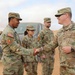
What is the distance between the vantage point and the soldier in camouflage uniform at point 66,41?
4840 mm

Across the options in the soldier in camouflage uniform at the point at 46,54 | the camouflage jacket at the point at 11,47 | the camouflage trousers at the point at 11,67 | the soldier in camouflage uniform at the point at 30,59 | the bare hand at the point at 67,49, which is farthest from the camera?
the soldier in camouflage uniform at the point at 46,54

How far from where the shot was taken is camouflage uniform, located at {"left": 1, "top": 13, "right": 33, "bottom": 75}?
5.35 metres

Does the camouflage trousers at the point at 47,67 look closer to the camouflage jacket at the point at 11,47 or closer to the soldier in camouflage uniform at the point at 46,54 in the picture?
the soldier in camouflage uniform at the point at 46,54

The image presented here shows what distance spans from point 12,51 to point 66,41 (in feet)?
4.04

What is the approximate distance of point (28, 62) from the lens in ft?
25.6

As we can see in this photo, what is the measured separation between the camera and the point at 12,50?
213 inches

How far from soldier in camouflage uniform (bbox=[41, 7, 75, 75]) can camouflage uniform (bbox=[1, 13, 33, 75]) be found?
2.65 ft

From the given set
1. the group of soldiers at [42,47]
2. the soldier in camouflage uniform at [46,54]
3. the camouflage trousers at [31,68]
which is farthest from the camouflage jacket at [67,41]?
the soldier in camouflage uniform at [46,54]

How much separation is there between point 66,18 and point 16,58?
142 cm

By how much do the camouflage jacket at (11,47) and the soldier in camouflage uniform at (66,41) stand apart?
807mm

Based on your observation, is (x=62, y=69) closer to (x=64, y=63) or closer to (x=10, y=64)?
(x=64, y=63)

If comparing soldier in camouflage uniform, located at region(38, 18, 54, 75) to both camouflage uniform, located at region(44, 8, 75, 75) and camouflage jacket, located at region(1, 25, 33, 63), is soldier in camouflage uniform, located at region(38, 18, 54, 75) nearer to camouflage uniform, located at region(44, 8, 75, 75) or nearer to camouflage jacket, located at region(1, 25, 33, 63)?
camouflage jacket, located at region(1, 25, 33, 63)

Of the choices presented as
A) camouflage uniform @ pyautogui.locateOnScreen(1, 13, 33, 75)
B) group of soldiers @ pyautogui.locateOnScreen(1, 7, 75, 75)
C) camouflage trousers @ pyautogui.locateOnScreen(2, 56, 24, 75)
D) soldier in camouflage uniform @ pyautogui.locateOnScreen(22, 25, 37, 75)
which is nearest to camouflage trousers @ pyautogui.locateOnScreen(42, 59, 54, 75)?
soldier in camouflage uniform @ pyautogui.locateOnScreen(22, 25, 37, 75)

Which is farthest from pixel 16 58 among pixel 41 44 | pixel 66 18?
pixel 41 44
